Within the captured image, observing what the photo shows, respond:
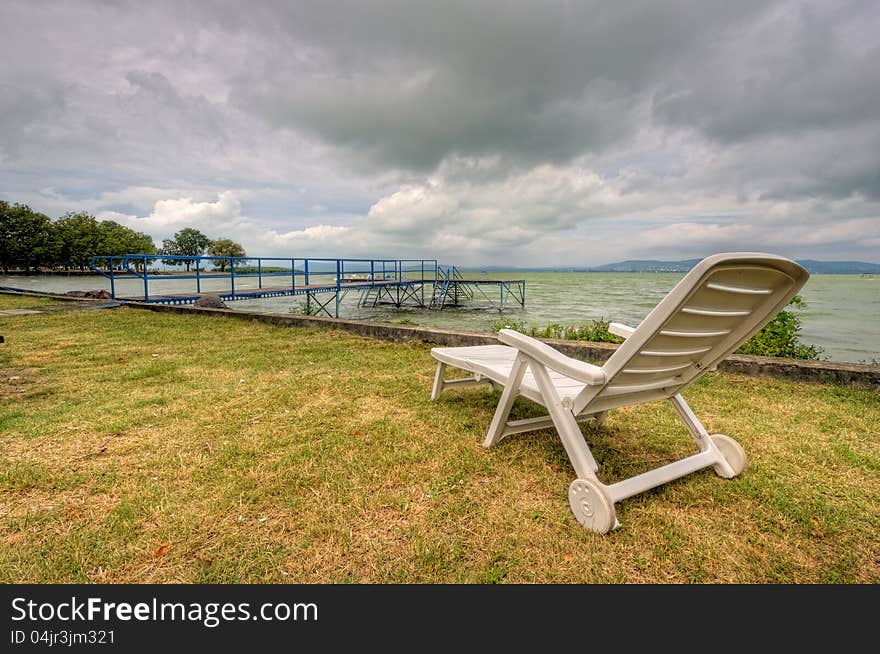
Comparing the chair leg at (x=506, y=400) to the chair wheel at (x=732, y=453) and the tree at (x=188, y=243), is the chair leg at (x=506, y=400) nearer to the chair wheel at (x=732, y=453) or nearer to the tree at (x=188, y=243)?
the chair wheel at (x=732, y=453)

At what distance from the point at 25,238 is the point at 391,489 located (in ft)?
265

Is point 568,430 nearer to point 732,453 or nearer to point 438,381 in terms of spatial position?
point 732,453

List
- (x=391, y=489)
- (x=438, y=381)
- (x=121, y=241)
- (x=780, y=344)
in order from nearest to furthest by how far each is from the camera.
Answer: (x=391, y=489) → (x=438, y=381) → (x=780, y=344) → (x=121, y=241)

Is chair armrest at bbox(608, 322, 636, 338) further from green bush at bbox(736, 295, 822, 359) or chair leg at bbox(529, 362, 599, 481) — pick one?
green bush at bbox(736, 295, 822, 359)

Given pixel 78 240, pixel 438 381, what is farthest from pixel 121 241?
pixel 438 381

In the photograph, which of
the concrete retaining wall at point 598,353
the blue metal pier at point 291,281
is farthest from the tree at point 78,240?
the concrete retaining wall at point 598,353

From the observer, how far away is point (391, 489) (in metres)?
2.09

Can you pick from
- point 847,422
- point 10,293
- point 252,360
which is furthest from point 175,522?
point 10,293

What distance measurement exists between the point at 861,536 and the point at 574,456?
1208 millimetres

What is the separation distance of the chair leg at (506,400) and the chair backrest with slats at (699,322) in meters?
0.36

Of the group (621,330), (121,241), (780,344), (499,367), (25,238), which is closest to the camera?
(499,367)

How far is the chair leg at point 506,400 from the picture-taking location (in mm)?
2242

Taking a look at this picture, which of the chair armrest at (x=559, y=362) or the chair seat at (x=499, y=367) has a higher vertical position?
the chair armrest at (x=559, y=362)

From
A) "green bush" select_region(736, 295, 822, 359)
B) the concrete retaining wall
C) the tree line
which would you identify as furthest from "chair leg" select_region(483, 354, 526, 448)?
the tree line
